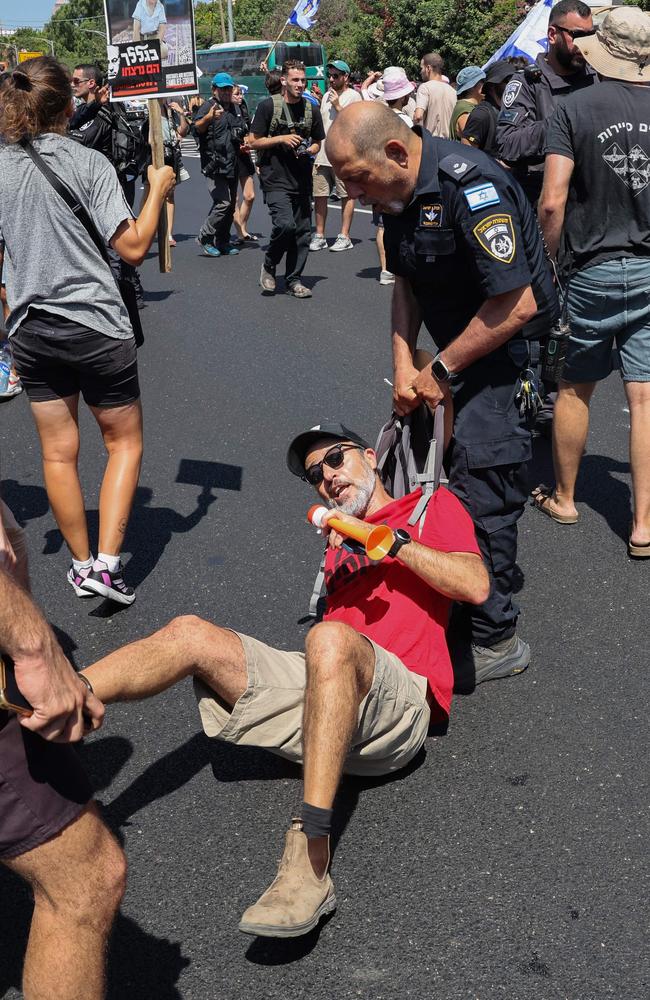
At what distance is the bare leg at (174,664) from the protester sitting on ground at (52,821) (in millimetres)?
552

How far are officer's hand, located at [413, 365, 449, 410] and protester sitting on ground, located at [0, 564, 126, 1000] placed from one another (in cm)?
167

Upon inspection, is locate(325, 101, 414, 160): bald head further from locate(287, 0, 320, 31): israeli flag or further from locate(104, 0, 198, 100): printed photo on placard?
locate(287, 0, 320, 31): israeli flag

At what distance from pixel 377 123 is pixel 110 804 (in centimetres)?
222

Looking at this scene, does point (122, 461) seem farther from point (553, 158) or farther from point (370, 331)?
point (370, 331)

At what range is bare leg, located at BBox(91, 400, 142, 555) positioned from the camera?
4.12 metres

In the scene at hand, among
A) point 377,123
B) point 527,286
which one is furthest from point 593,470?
point 377,123

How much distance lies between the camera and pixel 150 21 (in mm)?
4406

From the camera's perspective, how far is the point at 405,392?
3.33 meters

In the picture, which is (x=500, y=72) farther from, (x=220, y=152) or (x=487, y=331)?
(x=487, y=331)

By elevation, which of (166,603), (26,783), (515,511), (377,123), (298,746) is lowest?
(166,603)

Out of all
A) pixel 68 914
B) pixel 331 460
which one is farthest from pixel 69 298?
pixel 68 914

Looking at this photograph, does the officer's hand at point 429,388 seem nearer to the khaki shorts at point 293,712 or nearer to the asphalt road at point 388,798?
the khaki shorts at point 293,712

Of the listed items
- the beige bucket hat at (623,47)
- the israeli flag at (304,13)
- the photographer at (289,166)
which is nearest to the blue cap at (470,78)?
the photographer at (289,166)

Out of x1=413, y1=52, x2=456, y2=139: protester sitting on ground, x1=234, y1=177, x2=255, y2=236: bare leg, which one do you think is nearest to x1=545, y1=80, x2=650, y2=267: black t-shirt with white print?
x1=413, y1=52, x2=456, y2=139: protester sitting on ground
